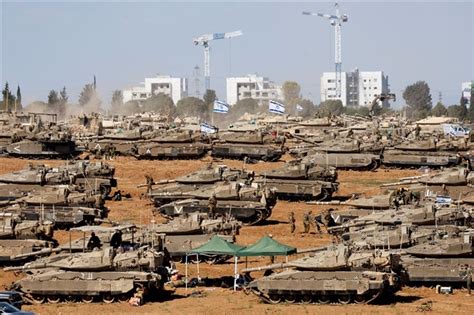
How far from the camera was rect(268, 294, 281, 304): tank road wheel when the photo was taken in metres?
39.3

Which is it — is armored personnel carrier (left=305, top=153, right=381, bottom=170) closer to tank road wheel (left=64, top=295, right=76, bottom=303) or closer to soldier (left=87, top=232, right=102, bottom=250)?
soldier (left=87, top=232, right=102, bottom=250)

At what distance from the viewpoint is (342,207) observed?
200 feet

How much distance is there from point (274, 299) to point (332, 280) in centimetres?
188

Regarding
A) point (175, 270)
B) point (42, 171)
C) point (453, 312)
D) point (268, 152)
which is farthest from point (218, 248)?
point (268, 152)

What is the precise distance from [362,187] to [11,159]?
78.5 ft

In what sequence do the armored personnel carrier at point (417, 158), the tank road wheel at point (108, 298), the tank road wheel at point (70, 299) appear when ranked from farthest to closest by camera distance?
the armored personnel carrier at point (417, 158) < the tank road wheel at point (70, 299) < the tank road wheel at point (108, 298)

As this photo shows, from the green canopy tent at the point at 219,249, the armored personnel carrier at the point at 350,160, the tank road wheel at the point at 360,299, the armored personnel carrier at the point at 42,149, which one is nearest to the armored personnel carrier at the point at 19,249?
the green canopy tent at the point at 219,249

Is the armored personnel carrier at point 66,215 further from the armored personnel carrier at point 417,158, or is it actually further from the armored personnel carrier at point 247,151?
the armored personnel carrier at point 247,151

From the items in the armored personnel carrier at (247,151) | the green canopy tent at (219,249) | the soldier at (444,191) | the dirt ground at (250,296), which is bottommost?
the dirt ground at (250,296)

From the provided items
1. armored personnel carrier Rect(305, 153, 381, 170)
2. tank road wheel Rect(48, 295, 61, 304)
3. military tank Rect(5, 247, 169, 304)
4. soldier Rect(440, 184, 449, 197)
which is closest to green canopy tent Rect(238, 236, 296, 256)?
military tank Rect(5, 247, 169, 304)

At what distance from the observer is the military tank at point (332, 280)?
126 ft

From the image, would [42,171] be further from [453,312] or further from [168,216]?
[453,312]

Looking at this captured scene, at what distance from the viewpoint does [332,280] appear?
127 ft

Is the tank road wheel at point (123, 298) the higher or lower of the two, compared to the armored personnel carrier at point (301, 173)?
lower
